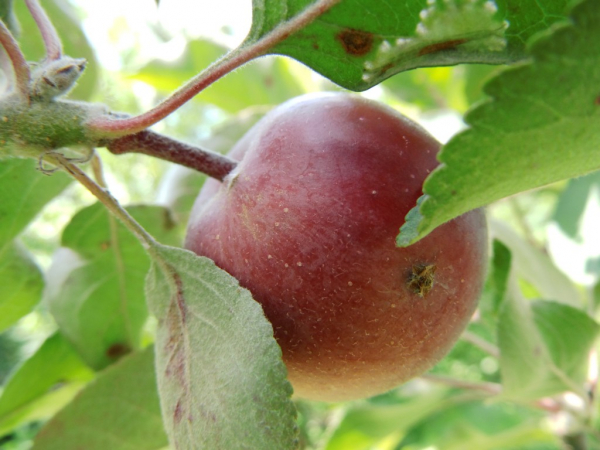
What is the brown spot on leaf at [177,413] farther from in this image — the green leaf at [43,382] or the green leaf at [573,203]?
the green leaf at [573,203]

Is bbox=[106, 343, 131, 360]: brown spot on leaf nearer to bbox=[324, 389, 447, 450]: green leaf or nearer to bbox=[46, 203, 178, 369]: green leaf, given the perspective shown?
bbox=[46, 203, 178, 369]: green leaf

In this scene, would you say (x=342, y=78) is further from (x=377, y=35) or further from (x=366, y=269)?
(x=366, y=269)

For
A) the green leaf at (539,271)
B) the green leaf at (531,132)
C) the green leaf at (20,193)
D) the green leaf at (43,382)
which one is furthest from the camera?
the green leaf at (539,271)

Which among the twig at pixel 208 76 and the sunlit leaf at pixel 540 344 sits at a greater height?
the twig at pixel 208 76

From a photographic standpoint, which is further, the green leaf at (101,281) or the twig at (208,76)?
the green leaf at (101,281)

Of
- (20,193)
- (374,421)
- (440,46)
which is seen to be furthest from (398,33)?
(374,421)

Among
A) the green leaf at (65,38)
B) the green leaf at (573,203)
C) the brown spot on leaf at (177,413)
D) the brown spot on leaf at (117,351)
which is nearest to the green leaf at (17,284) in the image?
the brown spot on leaf at (117,351)

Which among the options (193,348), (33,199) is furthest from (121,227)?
(193,348)
